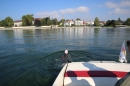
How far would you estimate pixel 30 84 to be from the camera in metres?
6.95

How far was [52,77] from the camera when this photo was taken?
308 inches

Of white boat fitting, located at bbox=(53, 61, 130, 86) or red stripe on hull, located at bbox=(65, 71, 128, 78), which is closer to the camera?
white boat fitting, located at bbox=(53, 61, 130, 86)

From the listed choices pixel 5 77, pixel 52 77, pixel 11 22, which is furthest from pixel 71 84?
pixel 11 22

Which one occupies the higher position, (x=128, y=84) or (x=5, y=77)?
(x=128, y=84)

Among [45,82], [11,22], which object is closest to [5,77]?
[45,82]

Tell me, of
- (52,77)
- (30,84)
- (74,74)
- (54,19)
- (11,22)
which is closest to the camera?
(74,74)

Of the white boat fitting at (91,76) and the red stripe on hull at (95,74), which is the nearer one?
the white boat fitting at (91,76)

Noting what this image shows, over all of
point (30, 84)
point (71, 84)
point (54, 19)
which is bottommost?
point (30, 84)

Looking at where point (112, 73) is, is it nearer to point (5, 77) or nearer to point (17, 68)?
point (5, 77)

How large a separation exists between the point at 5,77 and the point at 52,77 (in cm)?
278

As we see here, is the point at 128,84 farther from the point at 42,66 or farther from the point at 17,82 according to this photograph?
the point at 42,66

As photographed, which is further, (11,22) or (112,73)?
(11,22)

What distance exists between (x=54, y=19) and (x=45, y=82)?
129090 mm

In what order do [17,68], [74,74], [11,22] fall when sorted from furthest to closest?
[11,22] < [17,68] < [74,74]
